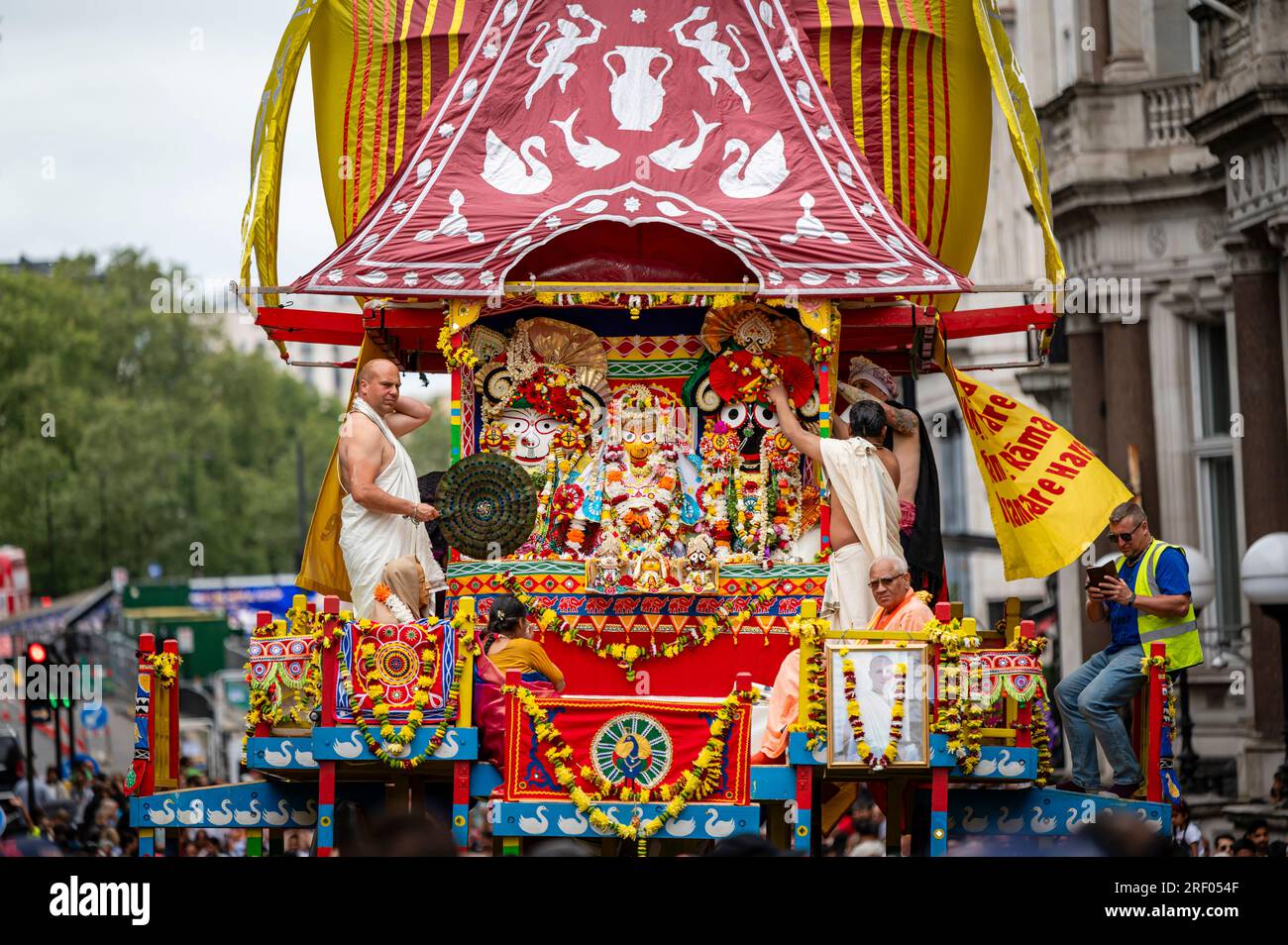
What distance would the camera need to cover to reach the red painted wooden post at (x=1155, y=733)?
14.0m

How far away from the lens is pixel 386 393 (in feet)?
48.3

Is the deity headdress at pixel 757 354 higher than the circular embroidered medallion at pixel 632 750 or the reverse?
higher

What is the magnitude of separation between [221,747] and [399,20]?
31.2m

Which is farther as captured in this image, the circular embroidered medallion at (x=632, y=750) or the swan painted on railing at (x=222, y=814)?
the swan painted on railing at (x=222, y=814)

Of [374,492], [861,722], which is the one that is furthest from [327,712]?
[861,722]

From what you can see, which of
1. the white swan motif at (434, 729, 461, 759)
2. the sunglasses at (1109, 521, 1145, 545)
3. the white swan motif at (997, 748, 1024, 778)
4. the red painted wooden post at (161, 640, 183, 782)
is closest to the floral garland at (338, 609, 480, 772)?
the white swan motif at (434, 729, 461, 759)

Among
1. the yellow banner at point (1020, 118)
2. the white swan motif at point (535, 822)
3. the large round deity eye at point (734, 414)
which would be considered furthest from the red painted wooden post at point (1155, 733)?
the white swan motif at point (535, 822)

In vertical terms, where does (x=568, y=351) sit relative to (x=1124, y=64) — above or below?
below

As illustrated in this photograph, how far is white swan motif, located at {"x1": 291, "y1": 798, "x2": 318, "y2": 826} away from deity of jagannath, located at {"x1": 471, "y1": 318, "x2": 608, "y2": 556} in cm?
276

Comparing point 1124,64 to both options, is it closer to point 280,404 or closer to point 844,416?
point 844,416

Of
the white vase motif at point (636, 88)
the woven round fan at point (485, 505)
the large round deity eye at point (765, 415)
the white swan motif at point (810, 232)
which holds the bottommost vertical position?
the woven round fan at point (485, 505)

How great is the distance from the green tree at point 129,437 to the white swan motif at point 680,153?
55071 mm

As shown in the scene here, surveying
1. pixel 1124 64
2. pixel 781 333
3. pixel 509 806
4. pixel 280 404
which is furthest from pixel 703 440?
pixel 280 404

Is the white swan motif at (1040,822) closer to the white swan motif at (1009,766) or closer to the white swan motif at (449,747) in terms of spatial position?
the white swan motif at (1009,766)
